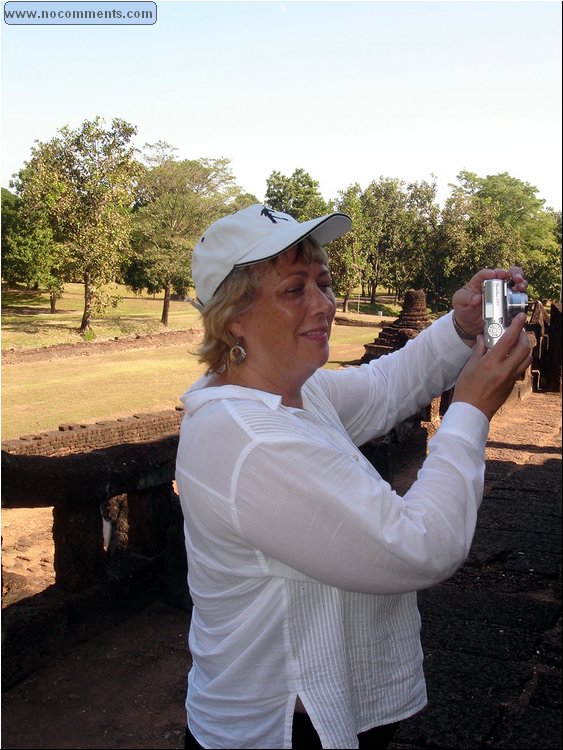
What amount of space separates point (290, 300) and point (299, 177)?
86.7 ft

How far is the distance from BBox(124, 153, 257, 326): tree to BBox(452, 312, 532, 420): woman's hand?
20.3 meters

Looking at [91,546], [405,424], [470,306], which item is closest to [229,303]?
[470,306]

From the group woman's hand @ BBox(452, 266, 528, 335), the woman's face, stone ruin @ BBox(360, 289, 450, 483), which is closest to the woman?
the woman's face

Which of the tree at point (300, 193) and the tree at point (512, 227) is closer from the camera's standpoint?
the tree at point (512, 227)

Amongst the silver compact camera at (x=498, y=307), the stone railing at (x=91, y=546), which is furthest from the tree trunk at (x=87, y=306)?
the silver compact camera at (x=498, y=307)

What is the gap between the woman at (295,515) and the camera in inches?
49.4

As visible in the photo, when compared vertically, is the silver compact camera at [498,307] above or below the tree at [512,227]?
below

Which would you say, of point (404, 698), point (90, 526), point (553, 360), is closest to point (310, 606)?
point (404, 698)

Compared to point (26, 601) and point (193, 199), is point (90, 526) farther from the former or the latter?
point (193, 199)

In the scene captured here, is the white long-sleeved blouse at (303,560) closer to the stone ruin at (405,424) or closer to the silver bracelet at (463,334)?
the silver bracelet at (463,334)

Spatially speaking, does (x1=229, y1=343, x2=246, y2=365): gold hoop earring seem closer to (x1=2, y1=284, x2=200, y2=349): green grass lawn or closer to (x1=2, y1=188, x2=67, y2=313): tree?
(x1=2, y1=284, x2=200, y2=349): green grass lawn

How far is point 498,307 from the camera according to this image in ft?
4.98

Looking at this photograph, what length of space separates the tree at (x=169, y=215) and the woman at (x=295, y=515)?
792 inches

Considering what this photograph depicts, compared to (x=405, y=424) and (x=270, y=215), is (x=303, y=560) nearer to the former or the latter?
(x=270, y=215)
